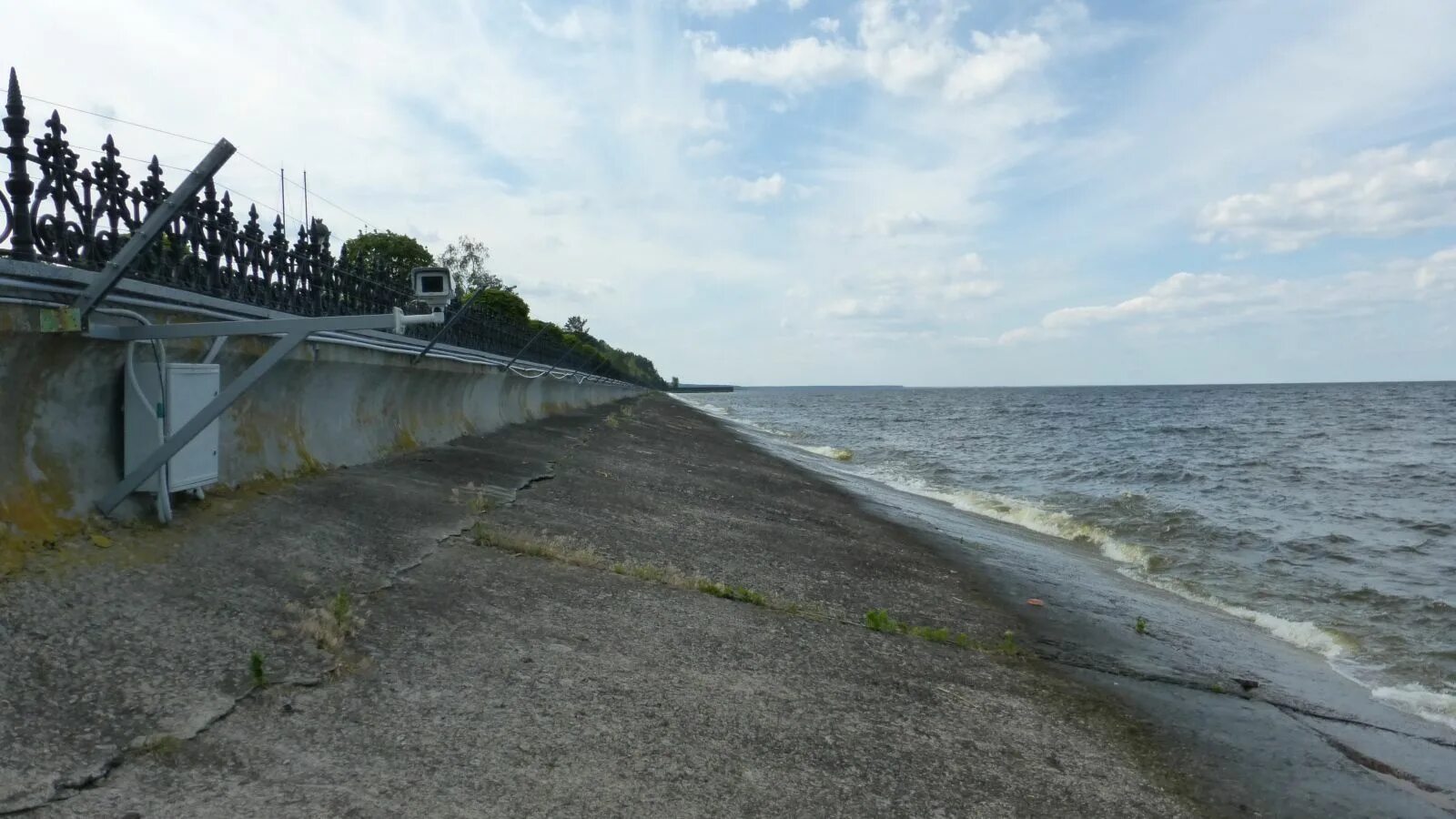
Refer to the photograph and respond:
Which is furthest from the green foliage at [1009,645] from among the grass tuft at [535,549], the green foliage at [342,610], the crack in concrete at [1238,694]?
the green foliage at [342,610]

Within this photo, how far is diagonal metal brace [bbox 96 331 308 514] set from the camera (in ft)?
18.6

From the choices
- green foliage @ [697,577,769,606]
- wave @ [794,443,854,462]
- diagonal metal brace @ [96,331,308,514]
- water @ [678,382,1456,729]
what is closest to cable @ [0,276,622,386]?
diagonal metal brace @ [96,331,308,514]

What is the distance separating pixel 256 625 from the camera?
503 cm

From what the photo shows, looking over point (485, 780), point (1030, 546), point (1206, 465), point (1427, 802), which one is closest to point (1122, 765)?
point (1427, 802)

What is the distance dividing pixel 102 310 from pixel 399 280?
415 inches

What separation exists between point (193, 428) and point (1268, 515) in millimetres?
20305

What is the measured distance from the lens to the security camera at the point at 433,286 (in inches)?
217

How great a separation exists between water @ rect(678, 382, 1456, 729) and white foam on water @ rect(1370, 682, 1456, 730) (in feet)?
0.08

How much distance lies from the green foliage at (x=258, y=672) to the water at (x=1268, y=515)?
8.26 meters

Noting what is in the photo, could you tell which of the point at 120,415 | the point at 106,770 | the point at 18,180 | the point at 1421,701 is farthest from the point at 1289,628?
the point at 18,180

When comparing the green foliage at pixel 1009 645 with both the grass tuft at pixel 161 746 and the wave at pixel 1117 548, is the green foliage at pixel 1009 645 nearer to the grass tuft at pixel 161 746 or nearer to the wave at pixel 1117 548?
the wave at pixel 1117 548

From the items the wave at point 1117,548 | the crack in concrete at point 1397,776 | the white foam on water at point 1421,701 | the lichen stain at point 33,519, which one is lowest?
the wave at point 1117,548

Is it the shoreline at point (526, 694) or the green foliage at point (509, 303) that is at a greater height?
the green foliage at point (509, 303)

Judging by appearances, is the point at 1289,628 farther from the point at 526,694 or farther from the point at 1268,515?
the point at 1268,515
